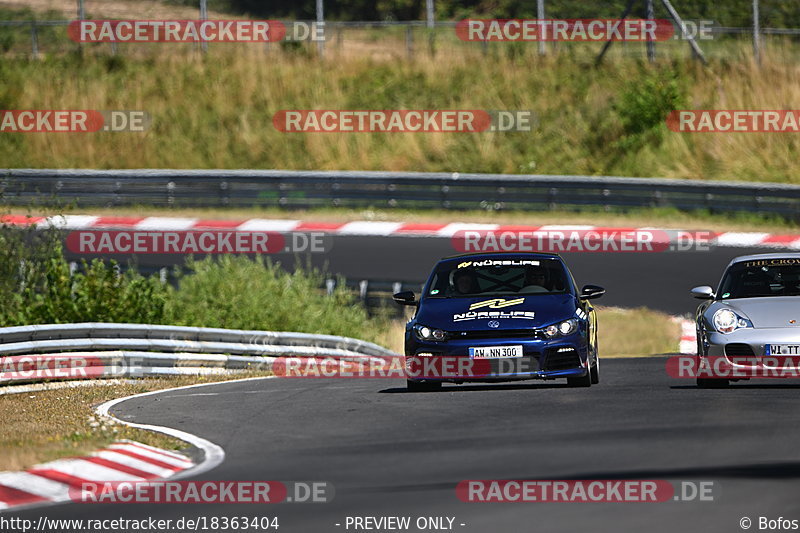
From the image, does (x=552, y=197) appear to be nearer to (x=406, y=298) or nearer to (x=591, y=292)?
(x=591, y=292)

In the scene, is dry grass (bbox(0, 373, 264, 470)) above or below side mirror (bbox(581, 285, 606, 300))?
below

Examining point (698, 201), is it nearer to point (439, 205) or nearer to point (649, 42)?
point (439, 205)

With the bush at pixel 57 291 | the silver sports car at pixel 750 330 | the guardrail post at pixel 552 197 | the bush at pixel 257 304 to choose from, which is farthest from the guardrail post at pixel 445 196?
the silver sports car at pixel 750 330

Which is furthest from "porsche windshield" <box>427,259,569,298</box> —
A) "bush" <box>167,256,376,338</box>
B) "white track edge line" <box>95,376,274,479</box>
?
"bush" <box>167,256,376,338</box>

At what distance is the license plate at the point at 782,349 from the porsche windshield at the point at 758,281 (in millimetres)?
991

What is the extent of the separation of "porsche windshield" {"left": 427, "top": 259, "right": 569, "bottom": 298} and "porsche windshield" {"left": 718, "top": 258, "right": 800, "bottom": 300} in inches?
64.3

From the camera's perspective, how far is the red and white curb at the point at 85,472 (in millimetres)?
8336

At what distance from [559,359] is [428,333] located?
1218 mm

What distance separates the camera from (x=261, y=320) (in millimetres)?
22562

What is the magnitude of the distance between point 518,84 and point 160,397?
2435cm

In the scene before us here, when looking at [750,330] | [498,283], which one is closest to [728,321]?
[750,330]

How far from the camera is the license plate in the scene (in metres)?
12.8

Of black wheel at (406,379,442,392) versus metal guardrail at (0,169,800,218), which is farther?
metal guardrail at (0,169,800,218)

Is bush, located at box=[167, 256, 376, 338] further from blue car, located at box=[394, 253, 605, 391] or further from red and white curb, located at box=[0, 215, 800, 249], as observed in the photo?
blue car, located at box=[394, 253, 605, 391]
